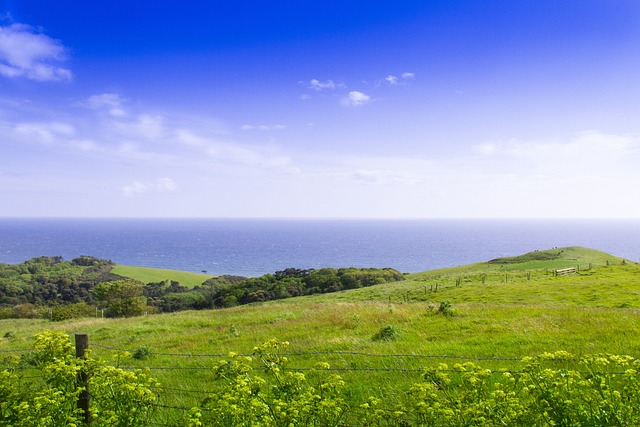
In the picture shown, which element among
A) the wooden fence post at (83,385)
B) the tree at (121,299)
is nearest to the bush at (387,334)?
the wooden fence post at (83,385)

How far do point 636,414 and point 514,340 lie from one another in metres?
9.84

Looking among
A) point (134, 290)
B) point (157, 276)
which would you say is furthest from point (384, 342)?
point (157, 276)

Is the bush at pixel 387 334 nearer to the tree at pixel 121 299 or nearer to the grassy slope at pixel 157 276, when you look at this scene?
the tree at pixel 121 299

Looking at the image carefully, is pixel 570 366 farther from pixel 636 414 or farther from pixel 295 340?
pixel 295 340

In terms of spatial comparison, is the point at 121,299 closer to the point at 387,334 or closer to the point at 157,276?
the point at 387,334

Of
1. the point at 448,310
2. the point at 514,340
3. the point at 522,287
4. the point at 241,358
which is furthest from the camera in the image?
the point at 522,287

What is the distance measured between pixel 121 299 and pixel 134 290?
466 centimetres

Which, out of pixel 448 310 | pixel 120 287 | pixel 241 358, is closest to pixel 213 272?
pixel 120 287

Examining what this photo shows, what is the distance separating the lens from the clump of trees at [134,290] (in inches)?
2613

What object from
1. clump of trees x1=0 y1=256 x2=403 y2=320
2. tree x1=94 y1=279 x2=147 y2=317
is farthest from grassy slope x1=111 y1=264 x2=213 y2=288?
tree x1=94 y1=279 x2=147 y2=317

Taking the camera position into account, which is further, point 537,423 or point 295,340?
point 295,340

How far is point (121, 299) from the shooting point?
64.1m

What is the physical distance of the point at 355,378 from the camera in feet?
34.2

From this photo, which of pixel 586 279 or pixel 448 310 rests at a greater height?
pixel 448 310
